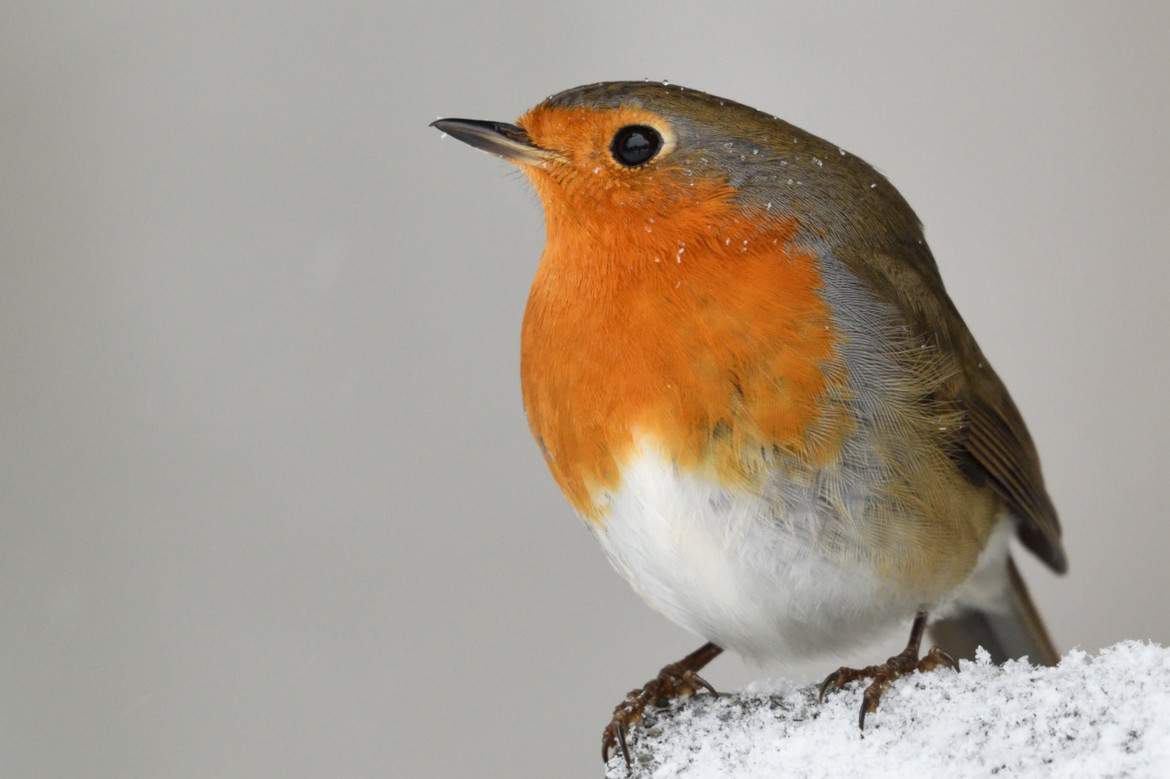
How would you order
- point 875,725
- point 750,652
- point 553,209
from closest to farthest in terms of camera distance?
point 875,725 → point 553,209 → point 750,652

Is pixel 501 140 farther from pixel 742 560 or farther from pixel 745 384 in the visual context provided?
pixel 742 560

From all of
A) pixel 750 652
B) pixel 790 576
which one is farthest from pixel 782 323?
pixel 750 652

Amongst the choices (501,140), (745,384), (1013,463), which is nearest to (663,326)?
(745,384)

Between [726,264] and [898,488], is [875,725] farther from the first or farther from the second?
[726,264]

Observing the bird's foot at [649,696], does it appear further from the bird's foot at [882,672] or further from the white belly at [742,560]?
the bird's foot at [882,672]

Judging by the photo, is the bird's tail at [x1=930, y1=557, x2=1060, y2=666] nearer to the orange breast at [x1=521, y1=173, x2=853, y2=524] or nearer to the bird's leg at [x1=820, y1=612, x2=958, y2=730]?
the bird's leg at [x1=820, y1=612, x2=958, y2=730]
